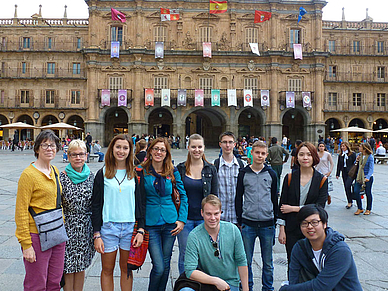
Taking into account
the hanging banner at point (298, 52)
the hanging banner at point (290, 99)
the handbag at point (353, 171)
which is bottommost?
the handbag at point (353, 171)

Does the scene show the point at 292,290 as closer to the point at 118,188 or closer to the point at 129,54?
the point at 118,188

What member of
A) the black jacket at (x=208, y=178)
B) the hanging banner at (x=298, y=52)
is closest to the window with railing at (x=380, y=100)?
the hanging banner at (x=298, y=52)

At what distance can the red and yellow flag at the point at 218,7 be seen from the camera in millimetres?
28550

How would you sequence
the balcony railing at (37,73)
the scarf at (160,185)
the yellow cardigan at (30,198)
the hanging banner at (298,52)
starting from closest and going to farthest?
the yellow cardigan at (30,198)
the scarf at (160,185)
the hanging banner at (298,52)
the balcony railing at (37,73)

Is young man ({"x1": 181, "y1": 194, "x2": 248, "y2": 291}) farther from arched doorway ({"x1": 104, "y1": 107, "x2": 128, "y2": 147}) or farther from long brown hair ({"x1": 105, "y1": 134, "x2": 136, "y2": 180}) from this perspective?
arched doorway ({"x1": 104, "y1": 107, "x2": 128, "y2": 147})

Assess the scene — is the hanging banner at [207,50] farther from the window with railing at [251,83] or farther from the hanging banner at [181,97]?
the window with railing at [251,83]

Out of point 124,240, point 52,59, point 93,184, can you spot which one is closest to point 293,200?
point 124,240

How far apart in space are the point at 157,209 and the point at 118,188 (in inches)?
19.8

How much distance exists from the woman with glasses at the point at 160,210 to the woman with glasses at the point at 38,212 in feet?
3.08

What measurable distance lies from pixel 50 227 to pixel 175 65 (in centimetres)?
2942

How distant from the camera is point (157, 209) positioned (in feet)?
10.9

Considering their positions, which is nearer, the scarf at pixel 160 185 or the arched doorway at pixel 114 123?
the scarf at pixel 160 185

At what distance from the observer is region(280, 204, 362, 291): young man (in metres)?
2.50

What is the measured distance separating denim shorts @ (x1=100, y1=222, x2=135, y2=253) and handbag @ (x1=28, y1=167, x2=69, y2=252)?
1.28 feet
